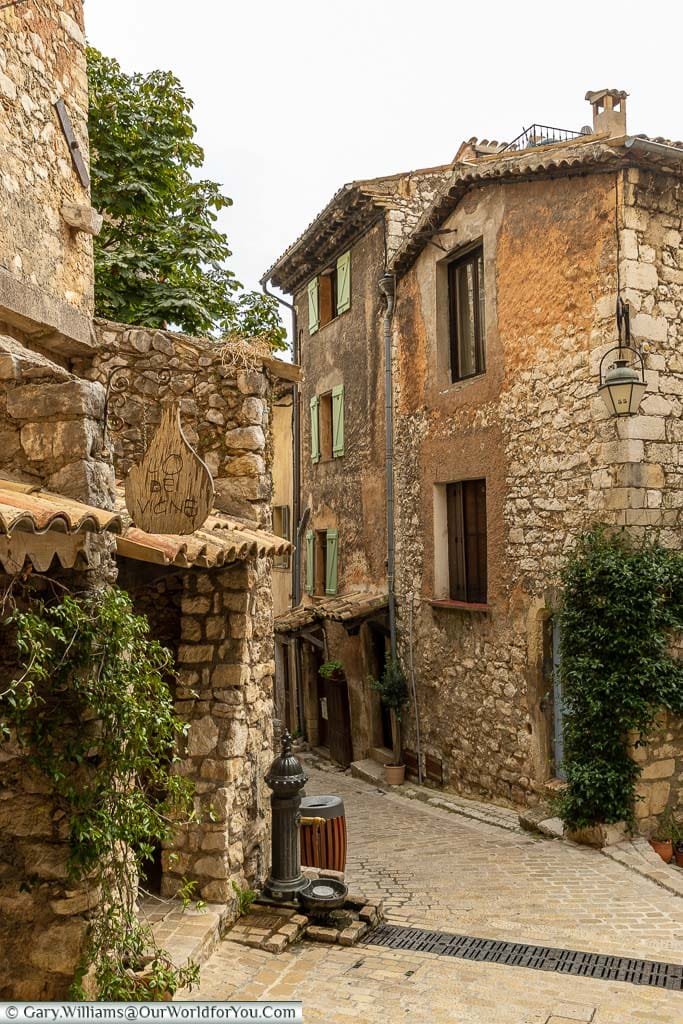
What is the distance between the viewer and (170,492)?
3.83 m

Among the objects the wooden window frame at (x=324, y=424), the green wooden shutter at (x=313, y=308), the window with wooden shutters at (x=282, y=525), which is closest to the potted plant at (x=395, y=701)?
the wooden window frame at (x=324, y=424)

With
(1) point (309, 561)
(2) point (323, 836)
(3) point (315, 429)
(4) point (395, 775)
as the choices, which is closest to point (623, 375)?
(2) point (323, 836)

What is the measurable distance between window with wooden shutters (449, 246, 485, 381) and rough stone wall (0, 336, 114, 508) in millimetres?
7458

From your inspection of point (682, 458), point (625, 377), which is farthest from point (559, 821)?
point (625, 377)

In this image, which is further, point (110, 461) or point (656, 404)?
point (656, 404)

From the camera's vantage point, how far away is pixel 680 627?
26.1ft

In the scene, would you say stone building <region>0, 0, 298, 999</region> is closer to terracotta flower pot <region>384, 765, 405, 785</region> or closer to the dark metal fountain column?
the dark metal fountain column

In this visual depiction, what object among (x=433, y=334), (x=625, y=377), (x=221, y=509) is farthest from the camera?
(x=433, y=334)

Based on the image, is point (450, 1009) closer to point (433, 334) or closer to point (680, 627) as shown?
point (680, 627)

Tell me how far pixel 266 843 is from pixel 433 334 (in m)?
7.60

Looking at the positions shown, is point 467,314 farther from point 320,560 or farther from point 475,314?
point 320,560

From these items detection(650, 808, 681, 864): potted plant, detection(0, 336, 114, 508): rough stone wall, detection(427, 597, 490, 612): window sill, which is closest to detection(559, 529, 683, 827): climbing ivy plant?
detection(650, 808, 681, 864): potted plant

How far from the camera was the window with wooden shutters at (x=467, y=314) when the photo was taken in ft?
35.4

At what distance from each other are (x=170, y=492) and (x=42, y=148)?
130 inches
